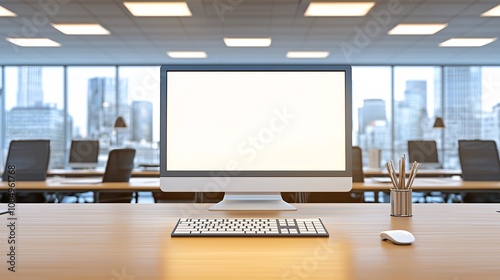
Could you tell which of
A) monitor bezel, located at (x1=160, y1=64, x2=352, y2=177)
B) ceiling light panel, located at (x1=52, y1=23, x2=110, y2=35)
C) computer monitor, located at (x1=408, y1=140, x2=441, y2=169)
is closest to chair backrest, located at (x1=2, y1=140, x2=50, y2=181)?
ceiling light panel, located at (x1=52, y1=23, x2=110, y2=35)

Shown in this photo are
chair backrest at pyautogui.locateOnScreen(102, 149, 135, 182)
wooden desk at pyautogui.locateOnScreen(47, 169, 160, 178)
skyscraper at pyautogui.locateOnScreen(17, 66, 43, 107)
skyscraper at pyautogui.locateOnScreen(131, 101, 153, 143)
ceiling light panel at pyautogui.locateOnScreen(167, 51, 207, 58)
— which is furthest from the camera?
skyscraper at pyautogui.locateOnScreen(131, 101, 153, 143)

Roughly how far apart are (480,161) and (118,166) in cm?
326

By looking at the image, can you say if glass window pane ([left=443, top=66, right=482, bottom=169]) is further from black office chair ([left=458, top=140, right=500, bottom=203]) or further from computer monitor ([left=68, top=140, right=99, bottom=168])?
computer monitor ([left=68, top=140, right=99, bottom=168])

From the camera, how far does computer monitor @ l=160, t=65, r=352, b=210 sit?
1.47 meters

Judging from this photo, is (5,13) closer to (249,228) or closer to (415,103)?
(249,228)

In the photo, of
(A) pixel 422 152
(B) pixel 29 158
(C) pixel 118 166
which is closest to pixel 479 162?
(A) pixel 422 152

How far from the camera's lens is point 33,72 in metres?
8.48

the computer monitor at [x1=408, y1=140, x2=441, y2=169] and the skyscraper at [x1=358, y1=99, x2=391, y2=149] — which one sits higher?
the skyscraper at [x1=358, y1=99, x2=391, y2=149]

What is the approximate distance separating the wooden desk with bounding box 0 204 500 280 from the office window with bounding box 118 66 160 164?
24.5 ft

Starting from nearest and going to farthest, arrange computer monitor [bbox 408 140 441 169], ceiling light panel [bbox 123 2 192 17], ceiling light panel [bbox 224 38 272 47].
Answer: ceiling light panel [bbox 123 2 192 17] → computer monitor [bbox 408 140 441 169] → ceiling light panel [bbox 224 38 272 47]

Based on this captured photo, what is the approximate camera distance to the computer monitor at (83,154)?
5.60 meters

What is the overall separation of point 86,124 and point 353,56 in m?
5.40

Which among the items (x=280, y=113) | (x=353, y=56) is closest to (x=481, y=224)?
(x=280, y=113)

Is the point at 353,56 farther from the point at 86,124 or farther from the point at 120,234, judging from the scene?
the point at 120,234
